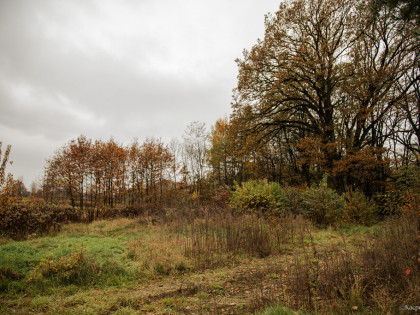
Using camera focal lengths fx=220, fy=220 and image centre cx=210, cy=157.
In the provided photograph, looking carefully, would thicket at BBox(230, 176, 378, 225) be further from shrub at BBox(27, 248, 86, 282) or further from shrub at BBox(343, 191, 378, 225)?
shrub at BBox(27, 248, 86, 282)

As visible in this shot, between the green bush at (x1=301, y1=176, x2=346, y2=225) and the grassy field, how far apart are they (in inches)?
79.6

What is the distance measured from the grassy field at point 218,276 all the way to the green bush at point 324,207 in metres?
2.02

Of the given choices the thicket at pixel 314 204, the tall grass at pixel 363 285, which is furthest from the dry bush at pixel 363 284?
the thicket at pixel 314 204

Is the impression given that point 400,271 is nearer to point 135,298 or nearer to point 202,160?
point 135,298

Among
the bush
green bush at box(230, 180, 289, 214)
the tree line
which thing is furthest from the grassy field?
the tree line

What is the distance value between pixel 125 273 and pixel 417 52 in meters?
18.1

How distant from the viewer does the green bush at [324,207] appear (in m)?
10.0

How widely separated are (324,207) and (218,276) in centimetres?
702

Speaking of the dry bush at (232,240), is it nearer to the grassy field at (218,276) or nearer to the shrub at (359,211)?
the grassy field at (218,276)

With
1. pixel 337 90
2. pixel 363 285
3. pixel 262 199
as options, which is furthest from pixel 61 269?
pixel 337 90

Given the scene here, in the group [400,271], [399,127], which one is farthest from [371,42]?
[400,271]

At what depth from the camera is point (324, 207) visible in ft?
32.9

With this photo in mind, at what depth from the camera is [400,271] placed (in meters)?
3.39

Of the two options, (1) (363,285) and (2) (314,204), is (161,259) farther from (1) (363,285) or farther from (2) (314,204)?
(2) (314,204)
